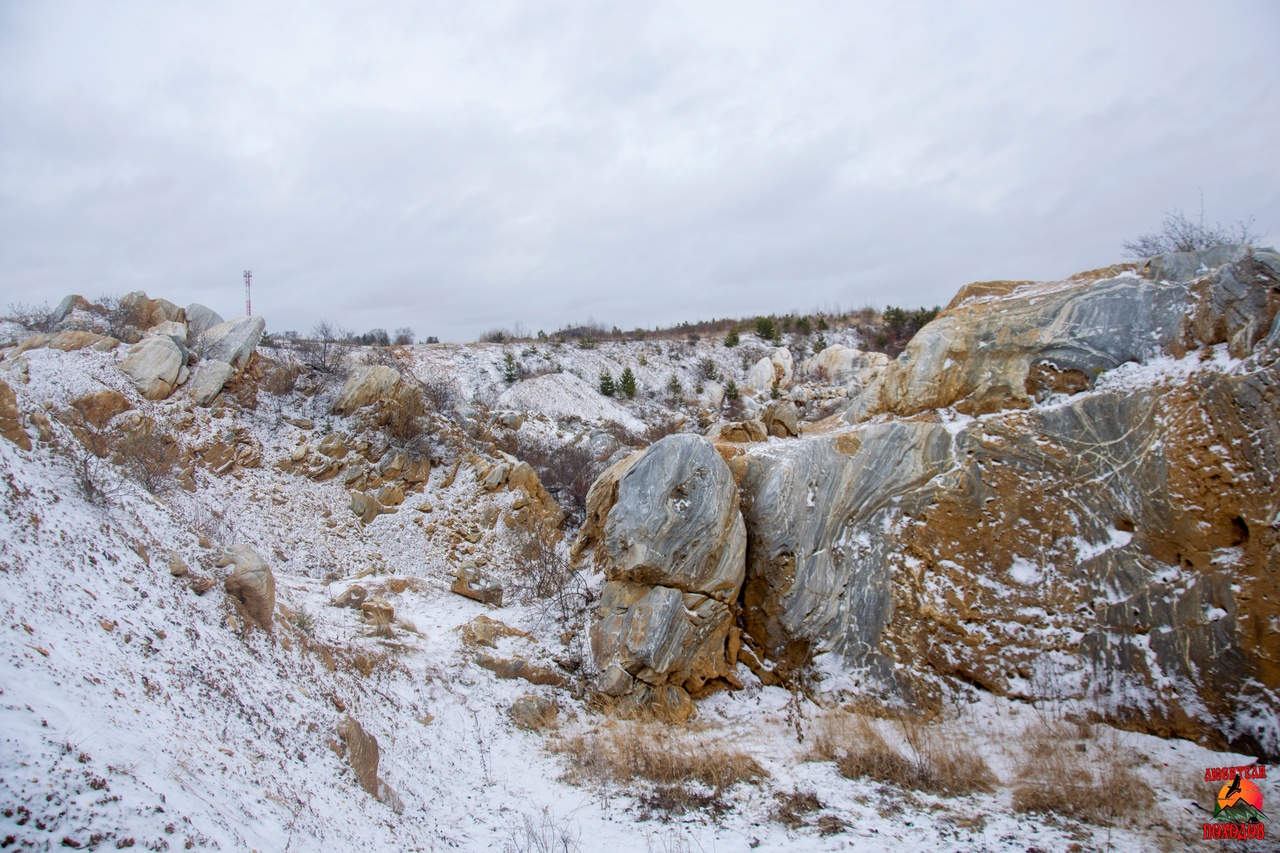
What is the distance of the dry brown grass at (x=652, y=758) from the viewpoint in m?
6.51

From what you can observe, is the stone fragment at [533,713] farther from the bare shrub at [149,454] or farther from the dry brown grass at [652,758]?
the bare shrub at [149,454]

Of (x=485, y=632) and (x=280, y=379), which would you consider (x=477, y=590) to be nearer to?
(x=485, y=632)

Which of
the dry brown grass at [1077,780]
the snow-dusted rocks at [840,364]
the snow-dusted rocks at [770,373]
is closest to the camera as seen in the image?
the dry brown grass at [1077,780]

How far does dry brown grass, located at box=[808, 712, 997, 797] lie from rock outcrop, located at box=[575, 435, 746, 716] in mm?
1817

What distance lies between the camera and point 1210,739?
6.25 metres

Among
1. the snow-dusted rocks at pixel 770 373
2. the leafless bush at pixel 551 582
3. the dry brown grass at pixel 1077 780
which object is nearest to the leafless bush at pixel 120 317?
the leafless bush at pixel 551 582

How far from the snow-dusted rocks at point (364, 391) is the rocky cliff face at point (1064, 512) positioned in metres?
11.7

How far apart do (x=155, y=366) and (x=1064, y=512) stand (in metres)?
18.7

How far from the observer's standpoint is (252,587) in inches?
269

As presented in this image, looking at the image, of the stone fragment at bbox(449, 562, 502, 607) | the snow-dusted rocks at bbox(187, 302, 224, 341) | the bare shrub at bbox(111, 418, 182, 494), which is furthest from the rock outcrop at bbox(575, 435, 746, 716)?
the snow-dusted rocks at bbox(187, 302, 224, 341)

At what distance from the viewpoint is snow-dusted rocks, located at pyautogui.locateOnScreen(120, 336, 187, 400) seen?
48.8 ft

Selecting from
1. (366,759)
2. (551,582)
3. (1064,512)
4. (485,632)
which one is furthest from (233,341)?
(1064,512)

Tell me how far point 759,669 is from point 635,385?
80.0 feet

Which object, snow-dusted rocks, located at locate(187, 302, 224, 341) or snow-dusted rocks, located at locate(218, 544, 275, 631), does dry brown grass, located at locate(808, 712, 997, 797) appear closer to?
snow-dusted rocks, located at locate(218, 544, 275, 631)
